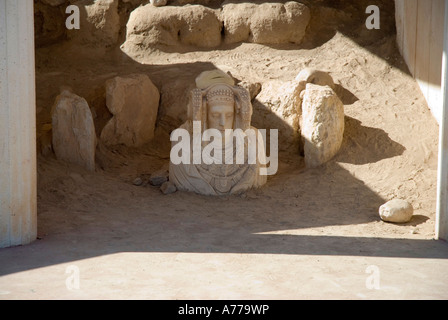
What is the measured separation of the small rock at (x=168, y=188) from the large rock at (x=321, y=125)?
7.11 ft

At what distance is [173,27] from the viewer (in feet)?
41.1

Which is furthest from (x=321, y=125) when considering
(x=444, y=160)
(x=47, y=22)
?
(x=47, y=22)

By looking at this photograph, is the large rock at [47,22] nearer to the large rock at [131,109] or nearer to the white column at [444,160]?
the large rock at [131,109]

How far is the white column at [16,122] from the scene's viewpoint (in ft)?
20.5

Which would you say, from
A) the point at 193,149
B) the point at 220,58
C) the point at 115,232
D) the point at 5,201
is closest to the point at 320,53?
the point at 220,58

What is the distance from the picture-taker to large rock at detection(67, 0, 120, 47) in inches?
497

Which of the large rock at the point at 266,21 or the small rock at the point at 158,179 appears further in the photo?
the large rock at the point at 266,21

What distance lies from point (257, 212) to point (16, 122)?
330cm

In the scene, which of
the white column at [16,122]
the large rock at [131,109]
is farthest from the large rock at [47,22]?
the white column at [16,122]

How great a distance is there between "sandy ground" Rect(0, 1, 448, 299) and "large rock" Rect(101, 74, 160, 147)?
278 mm

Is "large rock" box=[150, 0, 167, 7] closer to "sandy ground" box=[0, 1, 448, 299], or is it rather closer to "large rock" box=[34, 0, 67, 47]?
"sandy ground" box=[0, 1, 448, 299]

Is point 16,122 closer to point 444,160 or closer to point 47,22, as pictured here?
point 444,160

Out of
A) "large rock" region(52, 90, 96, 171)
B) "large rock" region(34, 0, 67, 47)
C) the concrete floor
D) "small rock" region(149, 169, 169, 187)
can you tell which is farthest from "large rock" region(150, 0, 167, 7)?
the concrete floor

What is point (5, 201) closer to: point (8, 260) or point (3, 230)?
point (3, 230)
